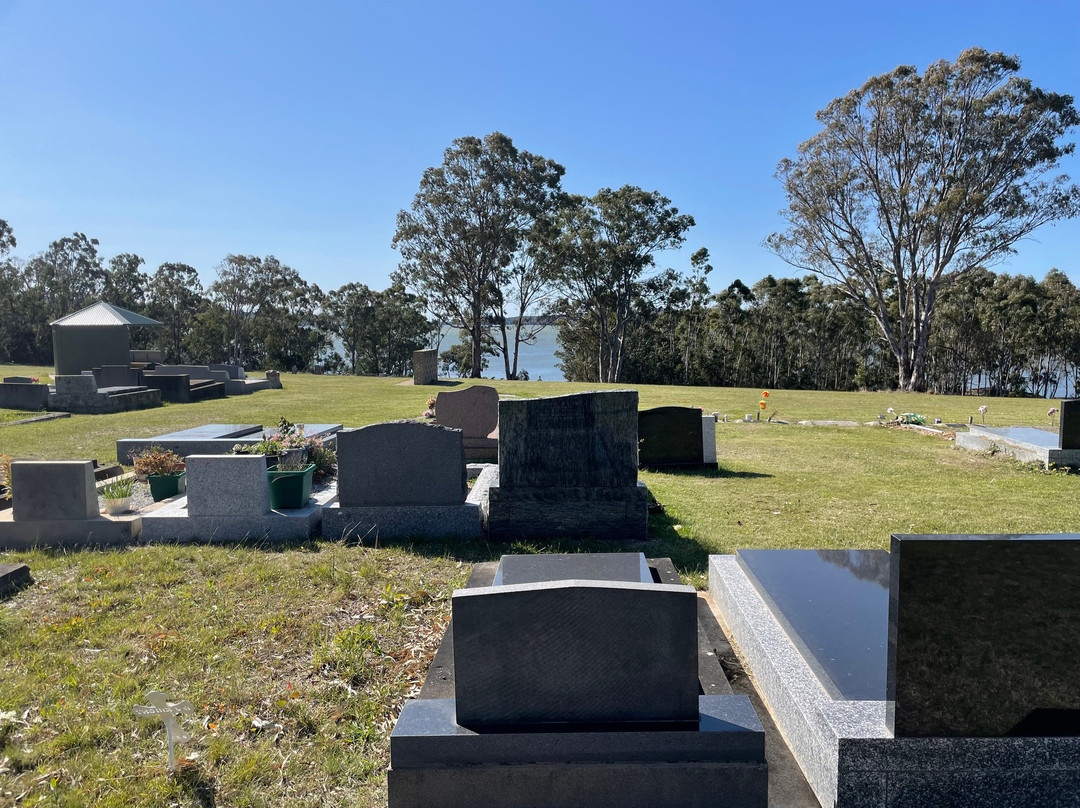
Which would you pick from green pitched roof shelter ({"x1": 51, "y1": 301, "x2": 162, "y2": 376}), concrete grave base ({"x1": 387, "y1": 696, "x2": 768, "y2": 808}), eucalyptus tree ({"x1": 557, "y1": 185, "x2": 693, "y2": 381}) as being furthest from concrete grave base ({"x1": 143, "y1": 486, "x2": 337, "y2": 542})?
eucalyptus tree ({"x1": 557, "y1": 185, "x2": 693, "y2": 381})

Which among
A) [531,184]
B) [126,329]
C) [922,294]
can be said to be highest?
[531,184]

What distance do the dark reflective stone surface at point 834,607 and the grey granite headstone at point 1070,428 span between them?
283 inches

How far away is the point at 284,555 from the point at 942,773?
506 centimetres

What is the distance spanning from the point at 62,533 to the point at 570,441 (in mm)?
Answer: 4700

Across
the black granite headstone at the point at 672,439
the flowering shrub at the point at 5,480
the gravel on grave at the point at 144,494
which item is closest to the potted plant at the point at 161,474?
the gravel on grave at the point at 144,494

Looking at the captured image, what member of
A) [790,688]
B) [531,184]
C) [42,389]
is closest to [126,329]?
[42,389]

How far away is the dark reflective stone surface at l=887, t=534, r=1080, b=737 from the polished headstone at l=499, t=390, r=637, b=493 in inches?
154

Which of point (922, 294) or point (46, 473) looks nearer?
point (46, 473)

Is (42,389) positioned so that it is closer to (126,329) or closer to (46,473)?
(126,329)

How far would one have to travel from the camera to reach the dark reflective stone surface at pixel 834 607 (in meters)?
3.06

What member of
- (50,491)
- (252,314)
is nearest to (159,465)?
(50,491)

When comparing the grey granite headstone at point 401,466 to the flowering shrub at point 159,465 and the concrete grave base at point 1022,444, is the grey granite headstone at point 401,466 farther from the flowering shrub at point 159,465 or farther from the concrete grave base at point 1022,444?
the concrete grave base at point 1022,444

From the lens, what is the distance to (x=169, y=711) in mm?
2822

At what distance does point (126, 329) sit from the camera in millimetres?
26922
